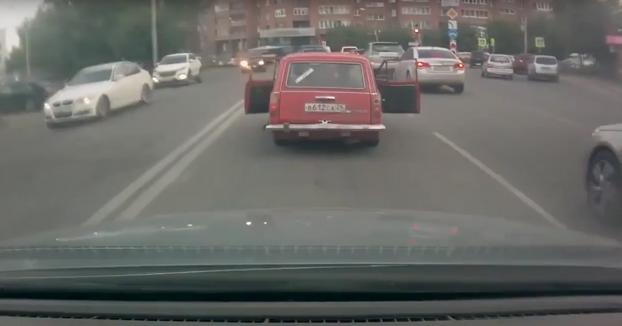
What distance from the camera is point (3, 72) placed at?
12156 mm

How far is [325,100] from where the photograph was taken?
11.8 meters

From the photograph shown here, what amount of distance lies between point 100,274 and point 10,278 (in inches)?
15.8

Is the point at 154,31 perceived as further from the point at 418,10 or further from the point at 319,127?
the point at 418,10

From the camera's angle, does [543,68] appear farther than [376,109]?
Yes

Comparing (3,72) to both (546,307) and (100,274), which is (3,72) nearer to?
(100,274)

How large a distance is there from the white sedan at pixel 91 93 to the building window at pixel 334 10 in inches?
127

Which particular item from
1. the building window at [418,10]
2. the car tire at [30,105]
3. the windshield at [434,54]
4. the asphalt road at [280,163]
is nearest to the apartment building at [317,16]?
the building window at [418,10]

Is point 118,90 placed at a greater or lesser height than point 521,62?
lesser

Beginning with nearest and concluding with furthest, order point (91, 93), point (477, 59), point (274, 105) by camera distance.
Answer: point (274, 105)
point (91, 93)
point (477, 59)

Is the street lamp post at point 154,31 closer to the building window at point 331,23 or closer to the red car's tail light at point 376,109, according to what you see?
the building window at point 331,23

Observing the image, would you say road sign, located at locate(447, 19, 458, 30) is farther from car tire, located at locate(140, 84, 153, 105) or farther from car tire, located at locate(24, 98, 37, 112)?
car tire, located at locate(24, 98, 37, 112)

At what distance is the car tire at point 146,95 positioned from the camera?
14.2m

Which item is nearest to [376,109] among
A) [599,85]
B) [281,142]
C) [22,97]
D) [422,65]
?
[281,142]

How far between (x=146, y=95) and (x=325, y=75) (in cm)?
380
